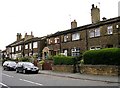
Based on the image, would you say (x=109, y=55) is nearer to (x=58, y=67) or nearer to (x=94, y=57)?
(x=94, y=57)

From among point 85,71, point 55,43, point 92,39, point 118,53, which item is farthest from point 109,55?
point 55,43

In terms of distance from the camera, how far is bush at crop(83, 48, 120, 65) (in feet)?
82.1

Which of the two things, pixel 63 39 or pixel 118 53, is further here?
pixel 63 39

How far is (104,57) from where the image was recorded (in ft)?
86.5

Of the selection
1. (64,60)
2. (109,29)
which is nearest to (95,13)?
(109,29)

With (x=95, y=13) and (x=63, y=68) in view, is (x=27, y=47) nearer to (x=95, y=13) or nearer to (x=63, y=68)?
(x=95, y=13)

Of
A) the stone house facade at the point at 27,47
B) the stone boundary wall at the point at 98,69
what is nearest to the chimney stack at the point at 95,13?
the stone boundary wall at the point at 98,69

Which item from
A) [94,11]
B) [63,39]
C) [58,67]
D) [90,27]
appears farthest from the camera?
[63,39]

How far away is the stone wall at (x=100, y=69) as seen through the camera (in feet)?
79.3

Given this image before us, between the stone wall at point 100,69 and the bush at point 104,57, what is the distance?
587 mm

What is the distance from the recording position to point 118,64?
80.4 feet

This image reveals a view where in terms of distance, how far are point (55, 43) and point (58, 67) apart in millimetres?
15794

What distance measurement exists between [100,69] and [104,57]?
125 centimetres

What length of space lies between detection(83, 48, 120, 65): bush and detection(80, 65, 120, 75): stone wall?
0.59 m
